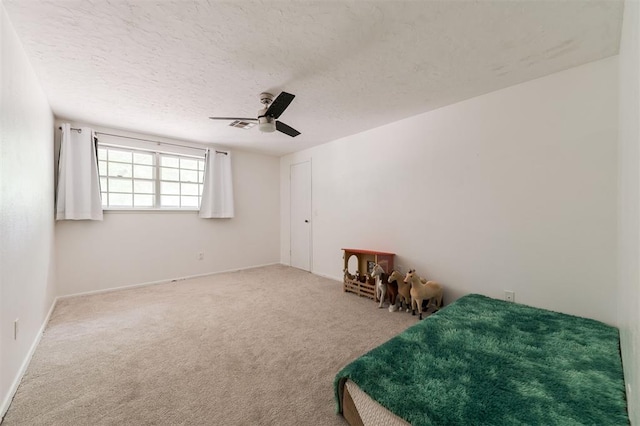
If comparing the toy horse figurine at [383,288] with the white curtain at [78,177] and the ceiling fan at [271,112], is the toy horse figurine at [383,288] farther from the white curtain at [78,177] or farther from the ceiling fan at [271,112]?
the white curtain at [78,177]

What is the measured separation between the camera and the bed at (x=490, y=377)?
3.44 ft

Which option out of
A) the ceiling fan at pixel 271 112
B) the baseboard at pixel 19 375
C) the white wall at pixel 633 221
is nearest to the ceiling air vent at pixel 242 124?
the ceiling fan at pixel 271 112

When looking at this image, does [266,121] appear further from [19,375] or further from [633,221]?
[19,375]

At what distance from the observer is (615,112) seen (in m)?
1.90

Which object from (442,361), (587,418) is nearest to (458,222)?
(442,361)

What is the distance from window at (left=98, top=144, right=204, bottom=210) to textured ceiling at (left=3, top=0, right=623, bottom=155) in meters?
0.98

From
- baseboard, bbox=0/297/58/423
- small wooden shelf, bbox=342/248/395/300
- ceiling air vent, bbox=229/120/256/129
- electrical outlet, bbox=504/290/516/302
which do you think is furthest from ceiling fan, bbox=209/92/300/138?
electrical outlet, bbox=504/290/516/302

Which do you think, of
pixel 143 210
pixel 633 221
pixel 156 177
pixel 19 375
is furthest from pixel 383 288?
pixel 156 177

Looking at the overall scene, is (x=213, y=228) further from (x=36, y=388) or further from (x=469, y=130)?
(x=469, y=130)

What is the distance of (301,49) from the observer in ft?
6.01

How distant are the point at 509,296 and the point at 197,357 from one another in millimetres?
2870

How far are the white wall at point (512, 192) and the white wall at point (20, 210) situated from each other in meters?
3.43

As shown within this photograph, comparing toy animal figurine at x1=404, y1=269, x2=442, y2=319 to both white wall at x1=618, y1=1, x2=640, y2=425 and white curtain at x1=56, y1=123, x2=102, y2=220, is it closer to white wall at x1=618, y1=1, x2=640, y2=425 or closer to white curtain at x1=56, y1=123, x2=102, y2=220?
white wall at x1=618, y1=1, x2=640, y2=425

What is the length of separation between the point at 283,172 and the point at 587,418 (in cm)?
508
